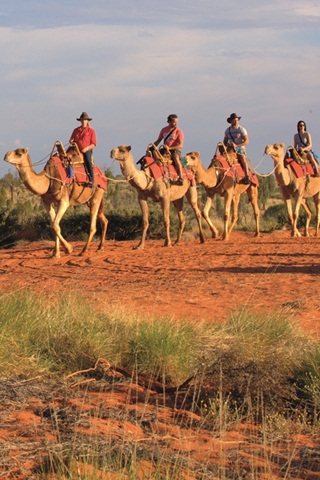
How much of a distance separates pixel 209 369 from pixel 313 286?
6.96 meters

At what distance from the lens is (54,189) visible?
19.6m

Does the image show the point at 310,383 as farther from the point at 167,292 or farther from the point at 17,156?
the point at 17,156

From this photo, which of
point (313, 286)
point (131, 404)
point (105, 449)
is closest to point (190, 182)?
point (313, 286)

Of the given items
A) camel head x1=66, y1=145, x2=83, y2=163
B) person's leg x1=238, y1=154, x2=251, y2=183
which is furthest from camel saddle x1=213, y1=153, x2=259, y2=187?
camel head x1=66, y1=145, x2=83, y2=163

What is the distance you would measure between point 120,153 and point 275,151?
200 inches

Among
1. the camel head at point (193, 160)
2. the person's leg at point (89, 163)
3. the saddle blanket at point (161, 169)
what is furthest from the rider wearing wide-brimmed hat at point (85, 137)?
the camel head at point (193, 160)

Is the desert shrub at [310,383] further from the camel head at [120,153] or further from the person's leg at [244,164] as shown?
the person's leg at [244,164]

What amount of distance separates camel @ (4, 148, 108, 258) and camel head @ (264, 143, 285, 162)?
16.8 ft

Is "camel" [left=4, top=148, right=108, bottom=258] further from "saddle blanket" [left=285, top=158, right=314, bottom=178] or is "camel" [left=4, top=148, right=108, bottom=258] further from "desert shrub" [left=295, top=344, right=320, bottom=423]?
"desert shrub" [left=295, top=344, right=320, bottom=423]

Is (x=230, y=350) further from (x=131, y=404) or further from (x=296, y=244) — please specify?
(x=296, y=244)

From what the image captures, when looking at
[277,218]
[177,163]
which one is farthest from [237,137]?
[277,218]

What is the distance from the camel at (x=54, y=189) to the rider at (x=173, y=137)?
76.0 inches

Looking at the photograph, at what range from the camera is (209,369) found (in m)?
8.33

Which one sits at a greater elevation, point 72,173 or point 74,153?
point 74,153
